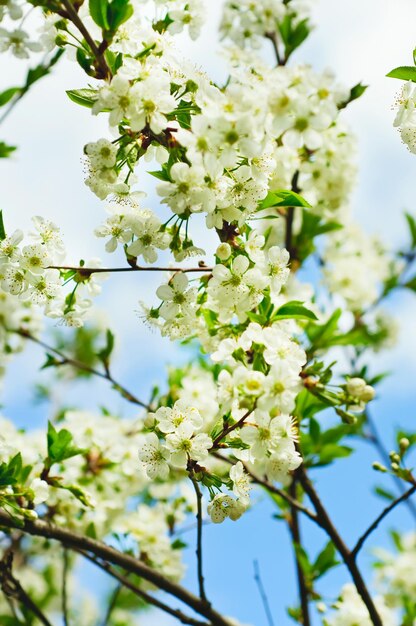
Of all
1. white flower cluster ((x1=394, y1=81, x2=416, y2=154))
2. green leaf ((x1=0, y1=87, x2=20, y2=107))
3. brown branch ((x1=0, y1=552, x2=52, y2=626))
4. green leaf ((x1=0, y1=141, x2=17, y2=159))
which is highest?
green leaf ((x1=0, y1=87, x2=20, y2=107))

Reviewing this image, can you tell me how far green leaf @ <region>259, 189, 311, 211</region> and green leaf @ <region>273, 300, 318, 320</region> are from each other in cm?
29

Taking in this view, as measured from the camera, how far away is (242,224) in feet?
5.80

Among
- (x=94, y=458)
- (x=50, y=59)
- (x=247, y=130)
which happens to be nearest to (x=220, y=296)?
(x=247, y=130)

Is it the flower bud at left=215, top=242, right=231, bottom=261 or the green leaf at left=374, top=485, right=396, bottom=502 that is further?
the green leaf at left=374, top=485, right=396, bottom=502

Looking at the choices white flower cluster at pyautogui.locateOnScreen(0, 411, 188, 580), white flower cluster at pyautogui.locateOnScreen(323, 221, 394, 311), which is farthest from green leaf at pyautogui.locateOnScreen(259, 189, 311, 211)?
white flower cluster at pyautogui.locateOnScreen(323, 221, 394, 311)

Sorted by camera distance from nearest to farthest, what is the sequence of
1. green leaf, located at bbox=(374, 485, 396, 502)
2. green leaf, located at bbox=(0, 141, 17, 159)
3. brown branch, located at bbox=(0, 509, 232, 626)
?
brown branch, located at bbox=(0, 509, 232, 626), green leaf, located at bbox=(0, 141, 17, 159), green leaf, located at bbox=(374, 485, 396, 502)

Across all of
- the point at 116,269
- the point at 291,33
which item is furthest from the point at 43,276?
the point at 291,33

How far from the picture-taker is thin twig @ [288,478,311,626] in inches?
108

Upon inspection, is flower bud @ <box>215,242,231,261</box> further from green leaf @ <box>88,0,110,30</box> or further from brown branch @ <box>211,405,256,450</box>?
green leaf @ <box>88,0,110,30</box>

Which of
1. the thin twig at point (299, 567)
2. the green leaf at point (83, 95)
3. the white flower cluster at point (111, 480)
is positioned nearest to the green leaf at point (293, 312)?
the green leaf at point (83, 95)

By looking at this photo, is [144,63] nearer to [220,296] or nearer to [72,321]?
[220,296]

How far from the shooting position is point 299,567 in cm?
286

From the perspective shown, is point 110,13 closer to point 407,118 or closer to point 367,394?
point 407,118

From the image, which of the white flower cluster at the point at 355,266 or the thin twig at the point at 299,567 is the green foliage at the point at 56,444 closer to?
the thin twig at the point at 299,567
